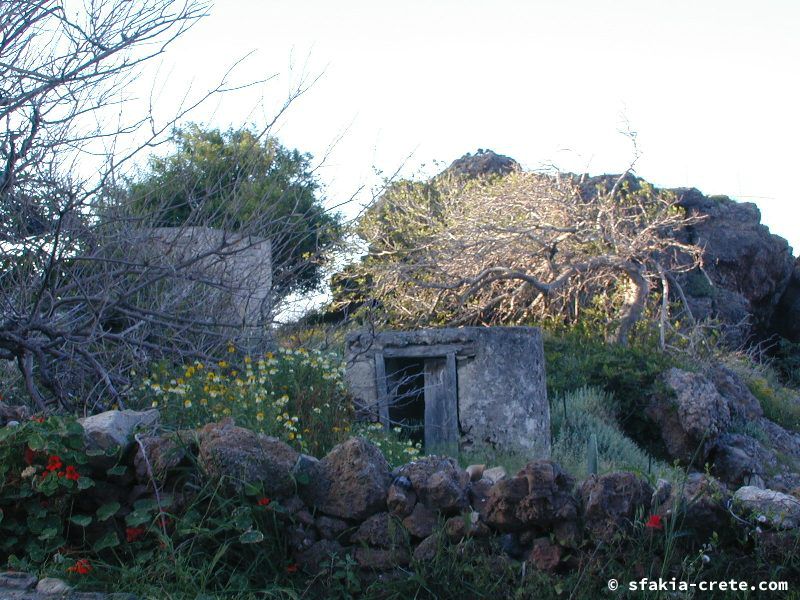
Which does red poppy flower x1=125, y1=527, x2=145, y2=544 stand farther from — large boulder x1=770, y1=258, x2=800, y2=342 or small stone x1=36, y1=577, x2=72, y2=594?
large boulder x1=770, y1=258, x2=800, y2=342

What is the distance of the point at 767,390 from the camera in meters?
13.6

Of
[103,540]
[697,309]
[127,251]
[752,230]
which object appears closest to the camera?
[103,540]

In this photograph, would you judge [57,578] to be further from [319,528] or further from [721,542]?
[721,542]

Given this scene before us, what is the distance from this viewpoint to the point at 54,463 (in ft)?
14.2

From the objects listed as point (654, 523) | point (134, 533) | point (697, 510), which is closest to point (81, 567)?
point (134, 533)

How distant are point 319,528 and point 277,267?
3.18m

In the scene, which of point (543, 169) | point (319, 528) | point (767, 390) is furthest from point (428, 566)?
point (767, 390)

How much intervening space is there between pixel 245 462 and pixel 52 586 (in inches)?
37.5

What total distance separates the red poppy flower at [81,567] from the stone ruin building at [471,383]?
536cm

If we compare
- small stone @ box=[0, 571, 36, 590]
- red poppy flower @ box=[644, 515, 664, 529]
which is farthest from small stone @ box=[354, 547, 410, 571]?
small stone @ box=[0, 571, 36, 590]

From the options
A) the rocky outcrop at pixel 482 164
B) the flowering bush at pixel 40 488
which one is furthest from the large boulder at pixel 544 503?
the rocky outcrop at pixel 482 164

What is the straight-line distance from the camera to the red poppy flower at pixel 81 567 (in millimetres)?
4027

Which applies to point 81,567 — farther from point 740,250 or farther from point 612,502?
point 740,250

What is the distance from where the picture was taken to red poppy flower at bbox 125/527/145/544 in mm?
4273
